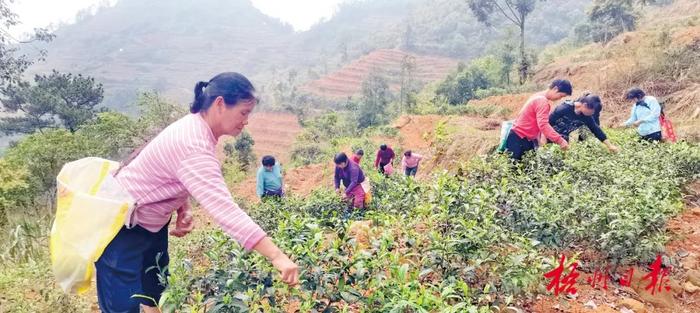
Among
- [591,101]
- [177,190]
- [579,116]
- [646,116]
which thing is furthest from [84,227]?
[646,116]

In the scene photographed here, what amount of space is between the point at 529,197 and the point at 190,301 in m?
2.34

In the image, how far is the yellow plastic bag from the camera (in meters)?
1.86

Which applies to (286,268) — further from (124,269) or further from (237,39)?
(237,39)

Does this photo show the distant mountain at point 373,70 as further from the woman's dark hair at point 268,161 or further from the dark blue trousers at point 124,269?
the dark blue trousers at point 124,269

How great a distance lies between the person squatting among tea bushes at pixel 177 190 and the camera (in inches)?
65.0

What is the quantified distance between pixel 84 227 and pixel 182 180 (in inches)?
19.1

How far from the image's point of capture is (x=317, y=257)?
190 cm

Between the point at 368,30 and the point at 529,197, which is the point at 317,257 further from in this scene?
the point at 368,30

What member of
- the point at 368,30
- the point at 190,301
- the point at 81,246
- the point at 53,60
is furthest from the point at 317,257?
the point at 53,60

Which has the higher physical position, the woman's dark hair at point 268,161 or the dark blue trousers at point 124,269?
the dark blue trousers at point 124,269

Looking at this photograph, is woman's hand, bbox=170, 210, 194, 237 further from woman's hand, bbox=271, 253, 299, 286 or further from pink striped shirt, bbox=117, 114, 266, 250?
woman's hand, bbox=271, 253, 299, 286

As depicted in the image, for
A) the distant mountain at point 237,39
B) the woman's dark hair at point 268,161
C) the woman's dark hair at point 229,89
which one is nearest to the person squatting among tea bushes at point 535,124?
the woman's dark hair at point 268,161

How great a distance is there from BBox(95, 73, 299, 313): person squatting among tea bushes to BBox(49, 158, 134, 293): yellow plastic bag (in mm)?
72

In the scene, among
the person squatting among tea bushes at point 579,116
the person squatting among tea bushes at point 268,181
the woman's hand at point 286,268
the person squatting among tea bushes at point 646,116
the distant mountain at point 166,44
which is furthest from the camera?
the distant mountain at point 166,44
